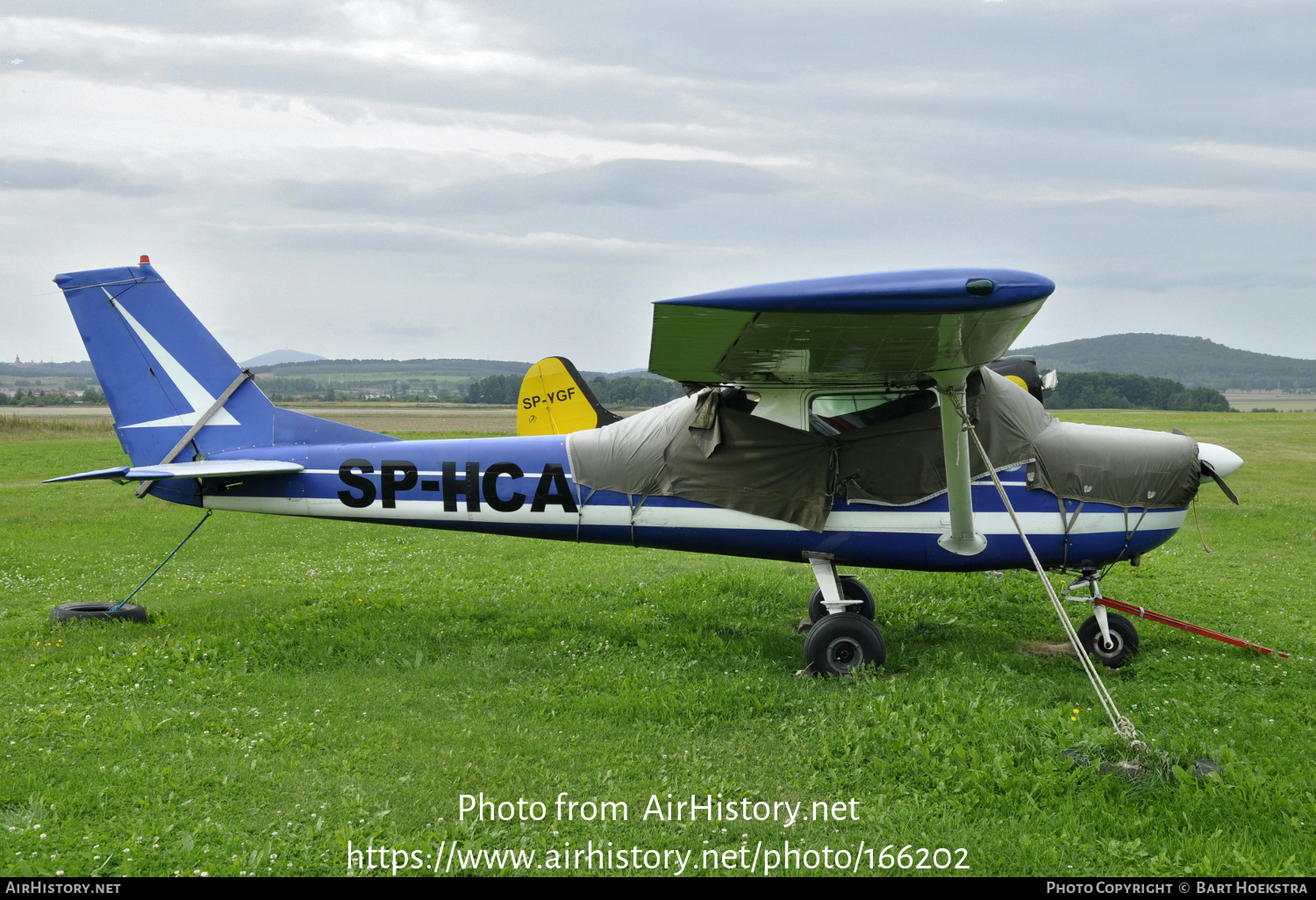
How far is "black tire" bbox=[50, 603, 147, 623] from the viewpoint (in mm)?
7719

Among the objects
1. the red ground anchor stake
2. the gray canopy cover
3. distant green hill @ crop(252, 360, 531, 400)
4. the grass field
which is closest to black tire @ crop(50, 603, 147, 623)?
the grass field

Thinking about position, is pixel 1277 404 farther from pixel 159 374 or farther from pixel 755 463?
pixel 159 374

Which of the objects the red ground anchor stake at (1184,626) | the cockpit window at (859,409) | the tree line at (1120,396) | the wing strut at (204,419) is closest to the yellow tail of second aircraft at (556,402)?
the wing strut at (204,419)

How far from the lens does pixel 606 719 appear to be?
18.8ft

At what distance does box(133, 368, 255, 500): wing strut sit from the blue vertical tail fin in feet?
0.11

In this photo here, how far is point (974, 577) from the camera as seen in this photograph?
31.8ft

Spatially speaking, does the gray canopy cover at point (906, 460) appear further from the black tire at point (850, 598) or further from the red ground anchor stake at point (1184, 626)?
the black tire at point (850, 598)

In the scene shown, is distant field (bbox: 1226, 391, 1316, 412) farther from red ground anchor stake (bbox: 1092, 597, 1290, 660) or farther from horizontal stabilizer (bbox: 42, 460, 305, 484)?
horizontal stabilizer (bbox: 42, 460, 305, 484)

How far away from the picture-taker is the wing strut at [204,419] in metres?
7.96

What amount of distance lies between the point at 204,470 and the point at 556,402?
5.23 meters

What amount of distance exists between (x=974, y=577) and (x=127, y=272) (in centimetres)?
913

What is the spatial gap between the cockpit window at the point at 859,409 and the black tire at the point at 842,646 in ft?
5.04
